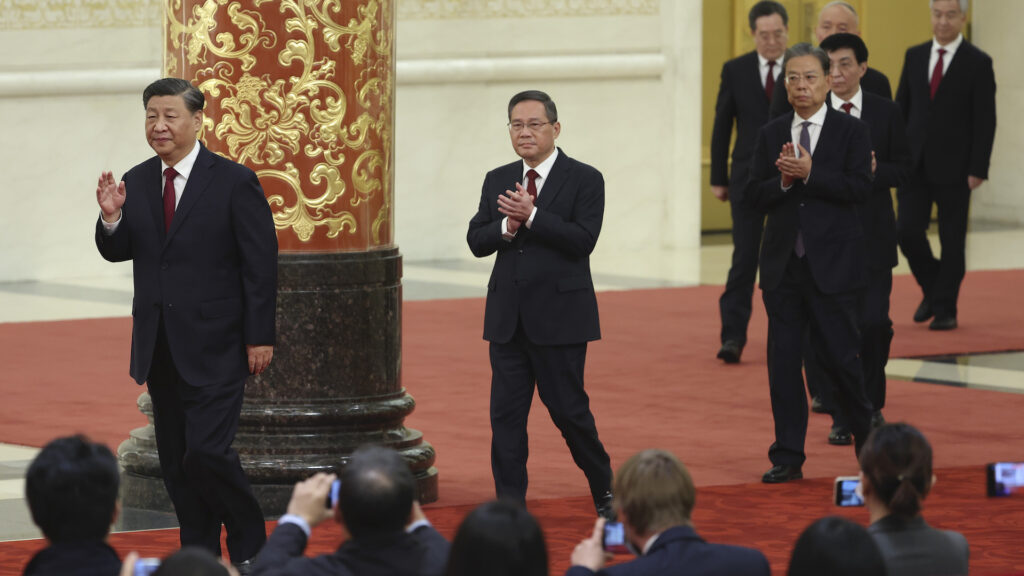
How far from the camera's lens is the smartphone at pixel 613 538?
3229 millimetres

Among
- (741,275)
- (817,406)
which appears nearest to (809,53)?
(817,406)

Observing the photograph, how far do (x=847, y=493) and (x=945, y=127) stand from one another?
22.7 ft

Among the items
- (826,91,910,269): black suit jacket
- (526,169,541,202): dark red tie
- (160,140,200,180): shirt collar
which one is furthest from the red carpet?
(160,140,200,180): shirt collar

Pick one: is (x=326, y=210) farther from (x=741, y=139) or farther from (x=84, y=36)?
(x=84, y=36)

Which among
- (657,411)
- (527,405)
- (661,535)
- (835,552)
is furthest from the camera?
(657,411)

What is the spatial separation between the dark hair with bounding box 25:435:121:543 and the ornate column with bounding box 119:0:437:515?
8.83 feet

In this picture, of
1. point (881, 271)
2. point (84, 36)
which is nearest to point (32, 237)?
point (84, 36)

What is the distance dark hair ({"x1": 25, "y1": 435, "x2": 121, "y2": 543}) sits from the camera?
323 cm

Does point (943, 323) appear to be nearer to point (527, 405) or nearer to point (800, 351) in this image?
point (800, 351)

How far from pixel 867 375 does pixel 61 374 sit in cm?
381

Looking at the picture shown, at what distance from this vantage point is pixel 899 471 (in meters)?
3.51

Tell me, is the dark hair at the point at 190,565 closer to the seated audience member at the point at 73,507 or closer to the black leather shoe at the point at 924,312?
the seated audience member at the point at 73,507

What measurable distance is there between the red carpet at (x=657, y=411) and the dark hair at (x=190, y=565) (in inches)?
92.1

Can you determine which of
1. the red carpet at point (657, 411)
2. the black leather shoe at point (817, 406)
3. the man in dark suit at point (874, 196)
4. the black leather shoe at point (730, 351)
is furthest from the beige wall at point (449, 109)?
the man in dark suit at point (874, 196)
